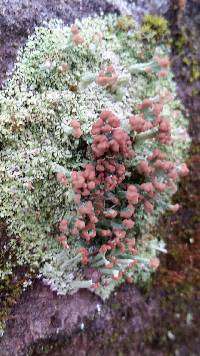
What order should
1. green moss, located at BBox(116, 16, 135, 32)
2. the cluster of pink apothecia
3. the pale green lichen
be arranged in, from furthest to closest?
green moss, located at BBox(116, 16, 135, 32), the pale green lichen, the cluster of pink apothecia

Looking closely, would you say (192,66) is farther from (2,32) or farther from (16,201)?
(16,201)

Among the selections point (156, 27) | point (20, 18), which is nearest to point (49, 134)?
point (20, 18)

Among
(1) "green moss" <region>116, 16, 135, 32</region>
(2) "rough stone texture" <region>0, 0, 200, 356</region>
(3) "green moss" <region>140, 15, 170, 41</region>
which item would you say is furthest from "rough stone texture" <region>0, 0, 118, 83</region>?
(3) "green moss" <region>140, 15, 170, 41</region>

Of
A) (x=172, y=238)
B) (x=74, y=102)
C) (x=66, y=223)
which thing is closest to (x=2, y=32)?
(x=74, y=102)

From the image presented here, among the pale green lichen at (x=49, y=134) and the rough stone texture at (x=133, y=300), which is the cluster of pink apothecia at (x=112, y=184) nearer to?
the pale green lichen at (x=49, y=134)

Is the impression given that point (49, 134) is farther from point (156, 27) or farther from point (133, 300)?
point (133, 300)

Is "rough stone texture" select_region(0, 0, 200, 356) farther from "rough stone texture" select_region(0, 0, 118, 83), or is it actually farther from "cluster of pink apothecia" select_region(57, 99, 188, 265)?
"cluster of pink apothecia" select_region(57, 99, 188, 265)
